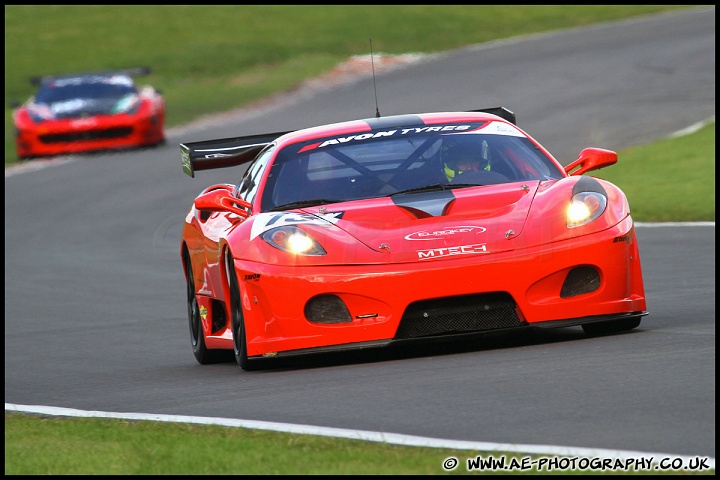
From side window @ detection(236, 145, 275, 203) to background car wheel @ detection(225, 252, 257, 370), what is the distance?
0.73m

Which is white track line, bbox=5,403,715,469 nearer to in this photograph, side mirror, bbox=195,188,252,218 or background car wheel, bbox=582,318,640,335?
side mirror, bbox=195,188,252,218

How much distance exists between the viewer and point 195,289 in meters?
9.16

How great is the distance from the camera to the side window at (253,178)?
8.51m

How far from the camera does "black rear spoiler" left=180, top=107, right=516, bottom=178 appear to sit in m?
9.62

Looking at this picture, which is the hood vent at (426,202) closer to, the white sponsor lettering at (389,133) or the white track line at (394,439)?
the white sponsor lettering at (389,133)

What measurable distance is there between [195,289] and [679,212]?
21.2 ft

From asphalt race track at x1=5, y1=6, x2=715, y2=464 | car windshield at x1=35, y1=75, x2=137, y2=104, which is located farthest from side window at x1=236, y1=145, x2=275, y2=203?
car windshield at x1=35, y1=75, x2=137, y2=104

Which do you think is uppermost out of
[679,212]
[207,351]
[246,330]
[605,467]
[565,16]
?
[605,467]

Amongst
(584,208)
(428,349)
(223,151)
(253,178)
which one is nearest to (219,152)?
(223,151)

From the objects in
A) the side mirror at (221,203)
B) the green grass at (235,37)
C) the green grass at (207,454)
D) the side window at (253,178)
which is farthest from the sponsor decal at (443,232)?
the green grass at (235,37)

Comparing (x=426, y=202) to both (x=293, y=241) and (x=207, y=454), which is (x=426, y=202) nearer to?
(x=293, y=241)

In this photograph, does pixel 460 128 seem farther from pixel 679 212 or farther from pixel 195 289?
pixel 679 212

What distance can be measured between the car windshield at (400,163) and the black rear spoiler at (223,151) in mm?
1018

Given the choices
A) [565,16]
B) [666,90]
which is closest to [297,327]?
[666,90]
